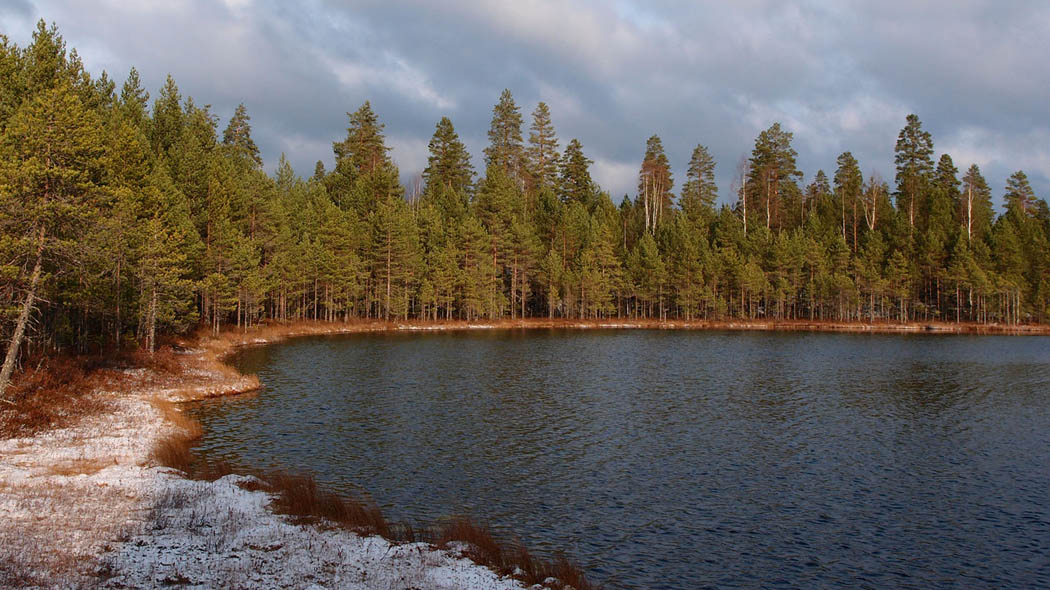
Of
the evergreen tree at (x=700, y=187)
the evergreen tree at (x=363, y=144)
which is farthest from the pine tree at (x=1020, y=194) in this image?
the evergreen tree at (x=363, y=144)

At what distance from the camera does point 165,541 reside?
1312 cm

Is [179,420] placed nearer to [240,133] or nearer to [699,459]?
[699,459]

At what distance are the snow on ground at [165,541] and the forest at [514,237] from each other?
2476 centimetres

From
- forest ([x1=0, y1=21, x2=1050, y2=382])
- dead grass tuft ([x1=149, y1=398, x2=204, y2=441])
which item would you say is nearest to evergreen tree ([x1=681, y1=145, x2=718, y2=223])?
forest ([x1=0, y1=21, x2=1050, y2=382])

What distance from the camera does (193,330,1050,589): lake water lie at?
15.4 meters

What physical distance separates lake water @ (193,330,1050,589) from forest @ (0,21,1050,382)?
1915cm

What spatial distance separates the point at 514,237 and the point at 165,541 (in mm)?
97478

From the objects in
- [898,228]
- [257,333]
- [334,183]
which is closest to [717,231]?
[898,228]

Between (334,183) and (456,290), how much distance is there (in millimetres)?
34368

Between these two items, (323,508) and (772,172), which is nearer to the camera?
(323,508)

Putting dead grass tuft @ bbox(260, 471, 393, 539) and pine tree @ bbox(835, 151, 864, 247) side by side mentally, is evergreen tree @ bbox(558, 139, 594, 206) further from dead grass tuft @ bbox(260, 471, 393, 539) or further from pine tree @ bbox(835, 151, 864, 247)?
dead grass tuft @ bbox(260, 471, 393, 539)

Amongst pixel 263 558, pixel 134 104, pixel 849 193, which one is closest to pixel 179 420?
pixel 263 558

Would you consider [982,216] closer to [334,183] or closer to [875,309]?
[875,309]

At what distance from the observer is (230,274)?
64625 mm
